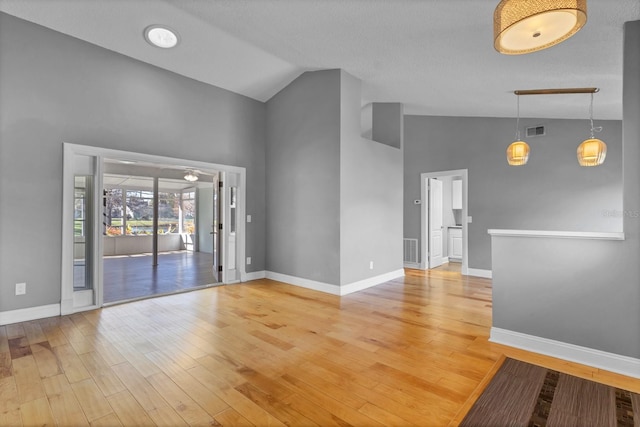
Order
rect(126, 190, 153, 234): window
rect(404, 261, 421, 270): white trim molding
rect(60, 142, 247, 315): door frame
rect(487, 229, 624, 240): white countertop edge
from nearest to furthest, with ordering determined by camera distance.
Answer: rect(487, 229, 624, 240): white countertop edge → rect(60, 142, 247, 315): door frame → rect(404, 261, 421, 270): white trim molding → rect(126, 190, 153, 234): window

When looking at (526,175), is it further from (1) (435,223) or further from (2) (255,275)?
(2) (255,275)

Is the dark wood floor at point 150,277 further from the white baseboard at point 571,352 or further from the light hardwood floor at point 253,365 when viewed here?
the white baseboard at point 571,352

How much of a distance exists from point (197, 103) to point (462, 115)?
5.23 metres

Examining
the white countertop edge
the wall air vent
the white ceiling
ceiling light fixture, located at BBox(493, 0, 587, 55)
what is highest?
the white ceiling

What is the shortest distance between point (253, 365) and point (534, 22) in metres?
3.06

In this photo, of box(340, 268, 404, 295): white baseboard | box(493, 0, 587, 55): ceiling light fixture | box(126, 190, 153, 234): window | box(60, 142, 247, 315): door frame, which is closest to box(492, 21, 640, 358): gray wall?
box(493, 0, 587, 55): ceiling light fixture

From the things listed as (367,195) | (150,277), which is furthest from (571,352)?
(150,277)

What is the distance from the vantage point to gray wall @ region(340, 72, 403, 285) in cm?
480

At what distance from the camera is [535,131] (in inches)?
223

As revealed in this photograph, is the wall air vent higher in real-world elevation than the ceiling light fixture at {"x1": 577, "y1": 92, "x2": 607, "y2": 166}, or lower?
higher

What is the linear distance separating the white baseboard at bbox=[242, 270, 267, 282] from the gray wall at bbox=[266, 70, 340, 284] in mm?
200

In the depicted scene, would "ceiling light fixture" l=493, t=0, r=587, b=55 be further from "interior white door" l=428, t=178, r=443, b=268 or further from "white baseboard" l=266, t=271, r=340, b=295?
"interior white door" l=428, t=178, r=443, b=268

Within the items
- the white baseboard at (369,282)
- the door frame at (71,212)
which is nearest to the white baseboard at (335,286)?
the white baseboard at (369,282)

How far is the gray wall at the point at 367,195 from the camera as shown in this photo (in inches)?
189
